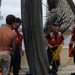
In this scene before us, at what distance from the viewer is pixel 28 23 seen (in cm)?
721

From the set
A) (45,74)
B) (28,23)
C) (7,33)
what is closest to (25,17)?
(28,23)

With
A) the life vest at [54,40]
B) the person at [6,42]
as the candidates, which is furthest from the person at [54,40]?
the person at [6,42]

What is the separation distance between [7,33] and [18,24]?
1.86 meters

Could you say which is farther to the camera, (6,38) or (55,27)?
(55,27)

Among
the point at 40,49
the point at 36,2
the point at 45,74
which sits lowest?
the point at 45,74

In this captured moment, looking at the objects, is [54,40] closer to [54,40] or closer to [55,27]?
[54,40]

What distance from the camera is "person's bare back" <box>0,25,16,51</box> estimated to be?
A: 7.55 meters

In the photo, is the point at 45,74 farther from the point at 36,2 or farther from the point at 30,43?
the point at 36,2

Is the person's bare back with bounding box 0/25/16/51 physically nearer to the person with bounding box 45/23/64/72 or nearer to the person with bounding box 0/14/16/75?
the person with bounding box 0/14/16/75

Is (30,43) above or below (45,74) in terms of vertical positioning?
above

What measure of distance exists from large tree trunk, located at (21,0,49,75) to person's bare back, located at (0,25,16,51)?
0.38 metres

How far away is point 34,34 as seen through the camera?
7.23 metres

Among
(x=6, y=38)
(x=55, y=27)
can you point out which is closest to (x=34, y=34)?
(x=6, y=38)

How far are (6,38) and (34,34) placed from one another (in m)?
0.70
